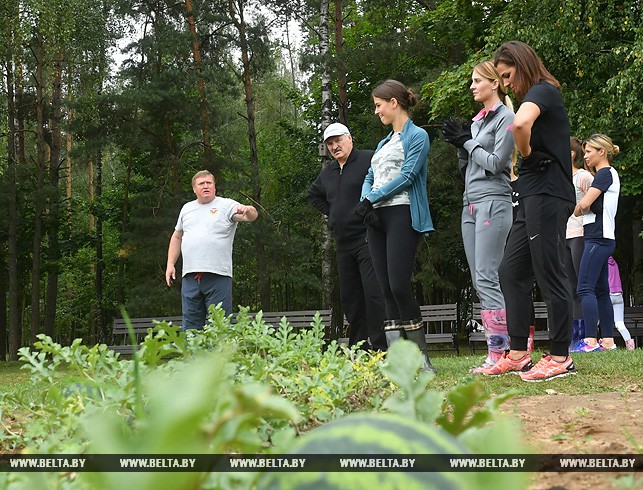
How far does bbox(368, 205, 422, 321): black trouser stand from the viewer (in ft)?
18.5

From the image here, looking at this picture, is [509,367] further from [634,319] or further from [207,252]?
[634,319]

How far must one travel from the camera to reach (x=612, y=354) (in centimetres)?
724

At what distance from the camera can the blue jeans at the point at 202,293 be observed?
6918mm

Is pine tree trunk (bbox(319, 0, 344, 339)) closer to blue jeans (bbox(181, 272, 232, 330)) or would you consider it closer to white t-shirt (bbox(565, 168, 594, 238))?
white t-shirt (bbox(565, 168, 594, 238))

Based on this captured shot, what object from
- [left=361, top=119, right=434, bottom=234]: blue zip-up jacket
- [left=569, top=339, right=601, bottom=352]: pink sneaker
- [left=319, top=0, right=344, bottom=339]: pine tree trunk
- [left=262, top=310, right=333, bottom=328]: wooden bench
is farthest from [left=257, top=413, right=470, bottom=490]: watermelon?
[left=319, top=0, right=344, bottom=339]: pine tree trunk

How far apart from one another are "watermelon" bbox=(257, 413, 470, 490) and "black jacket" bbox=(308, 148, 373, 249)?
213 inches

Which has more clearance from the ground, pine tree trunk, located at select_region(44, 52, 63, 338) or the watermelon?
pine tree trunk, located at select_region(44, 52, 63, 338)

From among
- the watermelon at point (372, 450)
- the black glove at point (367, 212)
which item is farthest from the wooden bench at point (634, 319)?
the watermelon at point (372, 450)

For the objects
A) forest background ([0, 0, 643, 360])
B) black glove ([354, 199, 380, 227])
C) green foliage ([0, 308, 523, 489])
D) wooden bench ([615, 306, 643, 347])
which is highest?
forest background ([0, 0, 643, 360])

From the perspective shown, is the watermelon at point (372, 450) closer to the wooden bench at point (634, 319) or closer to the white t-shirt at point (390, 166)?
the white t-shirt at point (390, 166)

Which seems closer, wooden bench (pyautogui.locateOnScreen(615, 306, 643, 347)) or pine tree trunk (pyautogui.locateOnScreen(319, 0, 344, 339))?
wooden bench (pyautogui.locateOnScreen(615, 306, 643, 347))

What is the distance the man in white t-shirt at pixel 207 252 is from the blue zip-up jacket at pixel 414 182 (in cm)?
180

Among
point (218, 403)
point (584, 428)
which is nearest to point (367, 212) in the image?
point (584, 428)

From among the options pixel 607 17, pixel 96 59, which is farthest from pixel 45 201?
pixel 607 17
